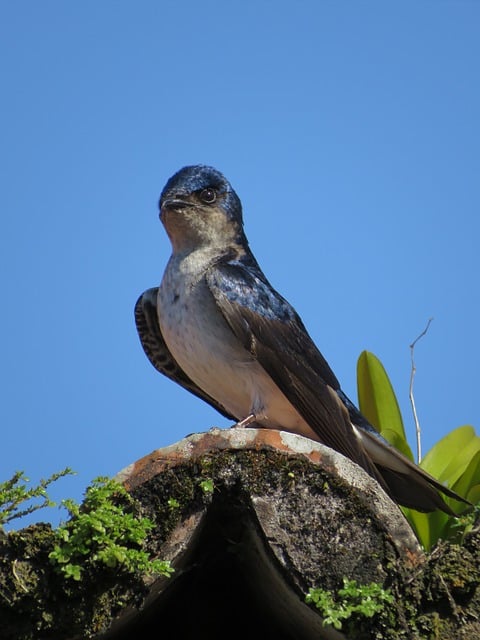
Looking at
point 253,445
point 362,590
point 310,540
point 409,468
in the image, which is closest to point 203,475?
point 253,445

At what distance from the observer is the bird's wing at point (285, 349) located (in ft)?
20.2

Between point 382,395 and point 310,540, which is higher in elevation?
point 382,395

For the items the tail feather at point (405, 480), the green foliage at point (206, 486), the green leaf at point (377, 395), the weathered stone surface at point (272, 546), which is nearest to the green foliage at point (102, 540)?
the weathered stone surface at point (272, 546)

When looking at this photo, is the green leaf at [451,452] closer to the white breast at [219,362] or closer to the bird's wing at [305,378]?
the bird's wing at [305,378]

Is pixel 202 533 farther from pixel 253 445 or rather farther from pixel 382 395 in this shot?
pixel 382 395

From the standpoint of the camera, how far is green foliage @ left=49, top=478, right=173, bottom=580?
3.87m

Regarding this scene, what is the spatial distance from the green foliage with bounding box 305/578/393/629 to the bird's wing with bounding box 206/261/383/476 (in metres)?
2.06

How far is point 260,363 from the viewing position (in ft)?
20.9

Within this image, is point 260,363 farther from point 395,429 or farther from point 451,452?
point 451,452

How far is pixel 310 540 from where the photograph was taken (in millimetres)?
3998

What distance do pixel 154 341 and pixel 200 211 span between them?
1048mm

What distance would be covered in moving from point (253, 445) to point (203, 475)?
0.25 meters

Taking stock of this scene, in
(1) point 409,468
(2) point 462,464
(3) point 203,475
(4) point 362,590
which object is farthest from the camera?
(2) point 462,464

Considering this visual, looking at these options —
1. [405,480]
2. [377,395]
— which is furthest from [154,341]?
[405,480]
